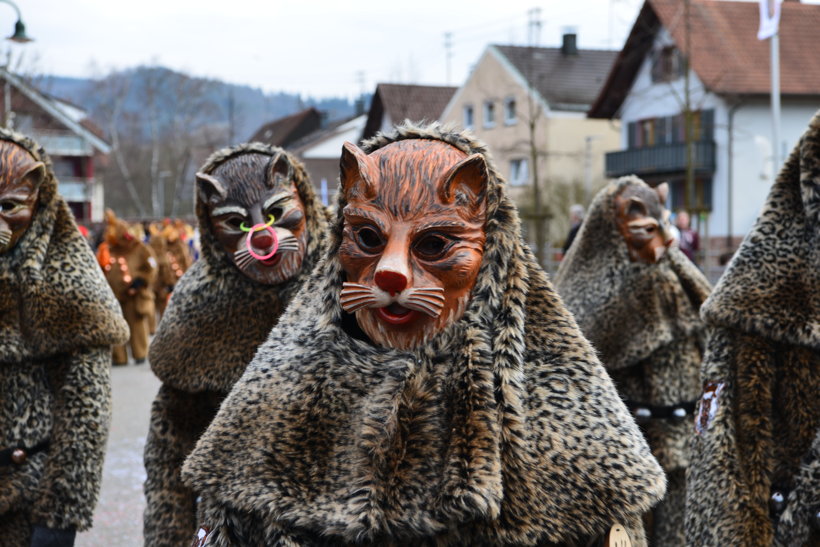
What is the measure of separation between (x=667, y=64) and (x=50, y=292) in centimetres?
3457

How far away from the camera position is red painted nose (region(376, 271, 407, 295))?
7.55 ft

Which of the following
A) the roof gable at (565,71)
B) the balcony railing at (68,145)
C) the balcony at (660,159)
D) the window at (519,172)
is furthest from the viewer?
the balcony railing at (68,145)

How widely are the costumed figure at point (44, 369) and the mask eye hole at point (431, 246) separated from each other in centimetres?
200

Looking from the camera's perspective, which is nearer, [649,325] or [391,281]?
[391,281]

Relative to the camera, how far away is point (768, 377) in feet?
11.6

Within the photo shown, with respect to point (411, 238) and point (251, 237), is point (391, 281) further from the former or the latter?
point (251, 237)

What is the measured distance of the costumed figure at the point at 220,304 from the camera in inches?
165

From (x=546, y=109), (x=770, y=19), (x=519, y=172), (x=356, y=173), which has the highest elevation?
(x=770, y=19)

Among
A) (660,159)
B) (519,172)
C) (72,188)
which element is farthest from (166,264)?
(72,188)

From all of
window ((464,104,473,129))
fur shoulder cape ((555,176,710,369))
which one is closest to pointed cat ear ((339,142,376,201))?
fur shoulder cape ((555,176,710,369))

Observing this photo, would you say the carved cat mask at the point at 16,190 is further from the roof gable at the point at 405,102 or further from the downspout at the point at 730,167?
the roof gable at the point at 405,102

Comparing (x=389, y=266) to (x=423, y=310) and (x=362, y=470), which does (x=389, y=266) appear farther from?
(x=362, y=470)

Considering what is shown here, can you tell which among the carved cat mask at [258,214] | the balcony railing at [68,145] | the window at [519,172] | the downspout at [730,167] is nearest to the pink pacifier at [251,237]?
the carved cat mask at [258,214]

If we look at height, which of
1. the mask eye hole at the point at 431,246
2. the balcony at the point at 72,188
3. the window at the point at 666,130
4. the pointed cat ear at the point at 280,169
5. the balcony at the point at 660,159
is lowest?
the balcony at the point at 72,188
